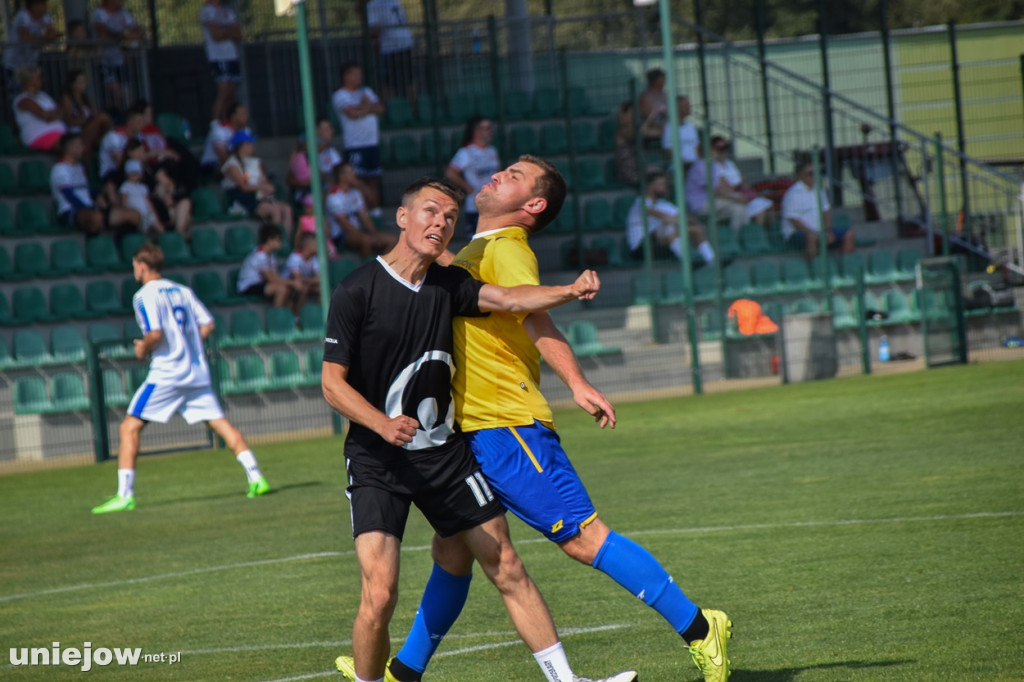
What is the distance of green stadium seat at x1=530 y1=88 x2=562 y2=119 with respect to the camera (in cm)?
2764

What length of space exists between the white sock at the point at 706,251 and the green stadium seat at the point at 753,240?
729mm

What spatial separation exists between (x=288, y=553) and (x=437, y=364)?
15.6ft

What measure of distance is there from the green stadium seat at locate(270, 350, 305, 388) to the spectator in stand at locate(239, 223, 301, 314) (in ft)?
6.87

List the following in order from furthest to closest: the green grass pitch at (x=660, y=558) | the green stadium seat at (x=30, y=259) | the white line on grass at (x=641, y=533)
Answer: the green stadium seat at (x=30, y=259)
the white line on grass at (x=641, y=533)
the green grass pitch at (x=660, y=558)

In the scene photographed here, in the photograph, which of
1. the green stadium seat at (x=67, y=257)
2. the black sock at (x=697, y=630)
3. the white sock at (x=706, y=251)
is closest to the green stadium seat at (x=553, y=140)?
the white sock at (x=706, y=251)

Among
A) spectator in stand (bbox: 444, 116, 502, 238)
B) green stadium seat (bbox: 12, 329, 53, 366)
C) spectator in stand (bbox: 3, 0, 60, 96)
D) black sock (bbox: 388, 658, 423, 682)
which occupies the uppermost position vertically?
spectator in stand (bbox: 3, 0, 60, 96)

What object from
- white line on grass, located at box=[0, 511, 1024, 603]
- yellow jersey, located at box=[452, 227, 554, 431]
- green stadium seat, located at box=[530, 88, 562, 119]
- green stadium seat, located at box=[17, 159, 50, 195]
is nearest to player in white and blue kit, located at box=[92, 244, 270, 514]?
white line on grass, located at box=[0, 511, 1024, 603]

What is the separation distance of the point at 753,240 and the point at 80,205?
1156cm

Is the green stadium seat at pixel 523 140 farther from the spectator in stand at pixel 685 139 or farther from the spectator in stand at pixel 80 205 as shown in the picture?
the spectator in stand at pixel 80 205

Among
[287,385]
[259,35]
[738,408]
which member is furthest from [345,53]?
[738,408]

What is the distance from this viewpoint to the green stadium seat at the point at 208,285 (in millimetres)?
21438

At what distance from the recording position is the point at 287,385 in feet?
62.7

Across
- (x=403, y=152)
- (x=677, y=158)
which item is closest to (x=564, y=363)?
(x=677, y=158)

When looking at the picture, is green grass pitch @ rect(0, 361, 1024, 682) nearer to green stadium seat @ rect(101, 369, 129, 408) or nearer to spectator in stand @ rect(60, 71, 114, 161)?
green stadium seat @ rect(101, 369, 129, 408)
